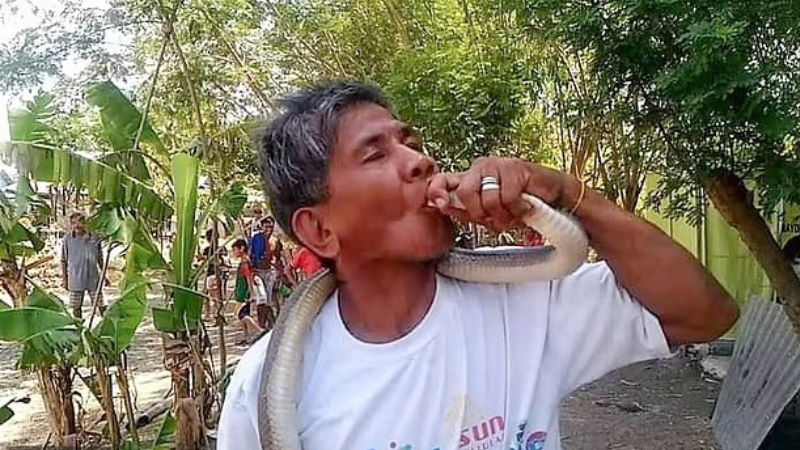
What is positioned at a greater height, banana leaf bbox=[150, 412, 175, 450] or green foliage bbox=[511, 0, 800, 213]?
green foliage bbox=[511, 0, 800, 213]

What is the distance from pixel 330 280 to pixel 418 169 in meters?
0.21

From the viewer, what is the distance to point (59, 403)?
5.91 metres

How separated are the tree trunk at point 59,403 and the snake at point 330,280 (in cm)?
512

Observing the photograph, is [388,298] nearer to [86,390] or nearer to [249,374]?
[249,374]

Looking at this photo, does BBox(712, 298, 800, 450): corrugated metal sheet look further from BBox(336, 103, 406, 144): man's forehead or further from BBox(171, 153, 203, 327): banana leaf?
BBox(336, 103, 406, 144): man's forehead

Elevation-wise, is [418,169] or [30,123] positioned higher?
[30,123]

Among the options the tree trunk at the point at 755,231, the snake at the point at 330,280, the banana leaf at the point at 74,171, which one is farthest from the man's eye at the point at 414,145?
the banana leaf at the point at 74,171

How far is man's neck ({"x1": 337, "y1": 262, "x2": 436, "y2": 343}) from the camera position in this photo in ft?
3.88

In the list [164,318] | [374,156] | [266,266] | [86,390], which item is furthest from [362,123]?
[266,266]

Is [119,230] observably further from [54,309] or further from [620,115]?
[620,115]

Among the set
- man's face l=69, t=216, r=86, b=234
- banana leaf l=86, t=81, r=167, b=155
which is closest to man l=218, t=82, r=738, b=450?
banana leaf l=86, t=81, r=167, b=155

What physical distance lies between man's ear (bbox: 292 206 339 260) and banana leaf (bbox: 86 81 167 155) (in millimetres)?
3913

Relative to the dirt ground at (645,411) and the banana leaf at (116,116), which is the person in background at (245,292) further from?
the banana leaf at (116,116)

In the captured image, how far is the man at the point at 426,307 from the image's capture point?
1106mm
